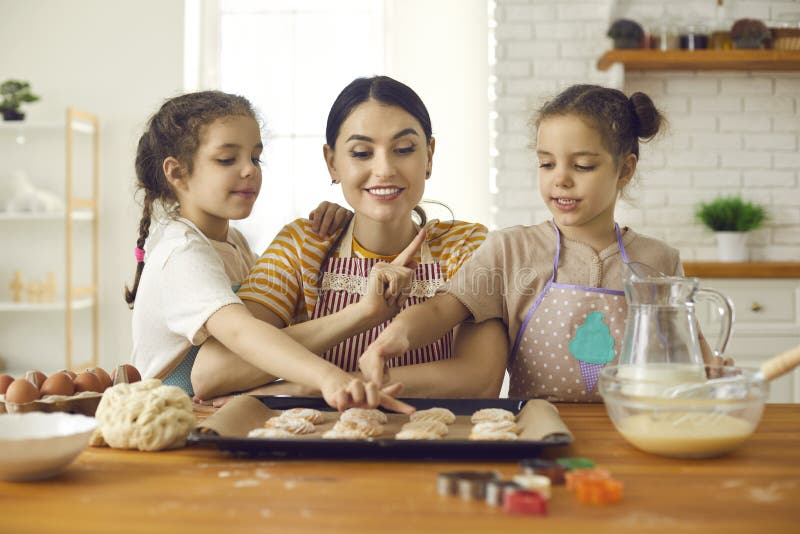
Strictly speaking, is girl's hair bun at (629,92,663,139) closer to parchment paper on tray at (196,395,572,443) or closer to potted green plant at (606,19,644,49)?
parchment paper on tray at (196,395,572,443)

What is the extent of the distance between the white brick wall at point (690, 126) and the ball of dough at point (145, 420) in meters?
2.98

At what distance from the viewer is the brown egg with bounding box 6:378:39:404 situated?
1164 millimetres

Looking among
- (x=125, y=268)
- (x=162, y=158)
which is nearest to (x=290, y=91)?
(x=125, y=268)

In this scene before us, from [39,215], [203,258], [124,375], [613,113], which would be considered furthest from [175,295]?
[39,215]

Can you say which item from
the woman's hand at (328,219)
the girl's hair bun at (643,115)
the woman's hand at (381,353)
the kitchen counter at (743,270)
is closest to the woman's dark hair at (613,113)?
the girl's hair bun at (643,115)

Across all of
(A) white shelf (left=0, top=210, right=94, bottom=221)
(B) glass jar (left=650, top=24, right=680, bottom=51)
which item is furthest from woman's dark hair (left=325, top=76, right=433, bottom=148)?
(A) white shelf (left=0, top=210, right=94, bottom=221)

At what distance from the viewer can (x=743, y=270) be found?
136 inches

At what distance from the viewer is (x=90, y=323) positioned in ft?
14.3

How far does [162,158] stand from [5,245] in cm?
295

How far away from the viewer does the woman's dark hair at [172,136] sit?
1.77m

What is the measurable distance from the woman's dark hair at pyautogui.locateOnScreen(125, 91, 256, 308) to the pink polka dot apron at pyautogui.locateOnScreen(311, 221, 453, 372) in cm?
40

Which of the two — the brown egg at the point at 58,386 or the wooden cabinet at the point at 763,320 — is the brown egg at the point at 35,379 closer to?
the brown egg at the point at 58,386

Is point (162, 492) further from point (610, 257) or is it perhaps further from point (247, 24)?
point (247, 24)

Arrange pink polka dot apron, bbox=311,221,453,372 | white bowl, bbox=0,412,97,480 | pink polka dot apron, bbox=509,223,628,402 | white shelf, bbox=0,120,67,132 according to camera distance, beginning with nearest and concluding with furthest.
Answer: white bowl, bbox=0,412,97,480, pink polka dot apron, bbox=509,223,628,402, pink polka dot apron, bbox=311,221,453,372, white shelf, bbox=0,120,67,132
